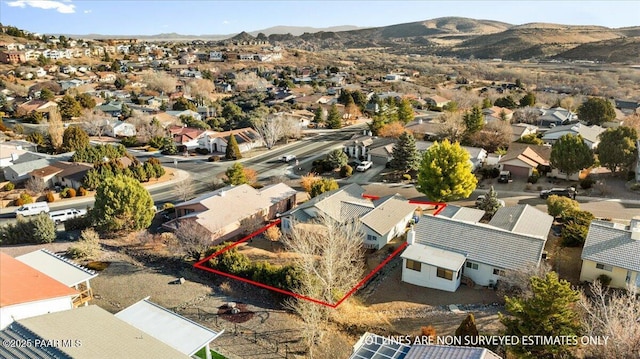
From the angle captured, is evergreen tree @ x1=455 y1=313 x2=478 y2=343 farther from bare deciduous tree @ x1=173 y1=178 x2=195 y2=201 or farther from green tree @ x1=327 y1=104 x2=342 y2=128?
green tree @ x1=327 y1=104 x2=342 y2=128

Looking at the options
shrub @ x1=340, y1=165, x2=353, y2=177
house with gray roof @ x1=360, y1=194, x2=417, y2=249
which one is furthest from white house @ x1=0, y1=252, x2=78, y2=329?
shrub @ x1=340, y1=165, x2=353, y2=177

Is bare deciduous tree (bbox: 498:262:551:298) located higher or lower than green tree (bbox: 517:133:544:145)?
lower

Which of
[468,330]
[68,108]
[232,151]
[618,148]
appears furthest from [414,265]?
[68,108]

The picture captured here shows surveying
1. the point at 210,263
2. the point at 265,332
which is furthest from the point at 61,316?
the point at 210,263

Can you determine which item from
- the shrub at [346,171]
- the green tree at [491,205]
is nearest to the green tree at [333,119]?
the shrub at [346,171]

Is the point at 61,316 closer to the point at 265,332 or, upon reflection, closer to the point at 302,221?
the point at 265,332

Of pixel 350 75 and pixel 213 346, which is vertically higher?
pixel 350 75

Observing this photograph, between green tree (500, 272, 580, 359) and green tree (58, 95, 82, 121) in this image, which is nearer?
green tree (500, 272, 580, 359)
